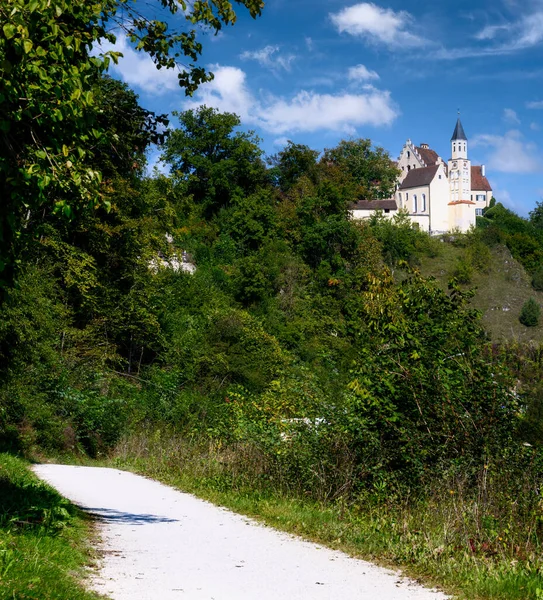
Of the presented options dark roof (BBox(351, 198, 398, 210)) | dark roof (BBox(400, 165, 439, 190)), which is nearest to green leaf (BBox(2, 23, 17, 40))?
dark roof (BBox(351, 198, 398, 210))

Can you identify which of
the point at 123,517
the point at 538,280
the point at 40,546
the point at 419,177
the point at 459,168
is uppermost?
the point at 459,168

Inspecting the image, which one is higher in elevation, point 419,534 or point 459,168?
point 459,168

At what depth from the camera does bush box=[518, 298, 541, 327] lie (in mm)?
80812

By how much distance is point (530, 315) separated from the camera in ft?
265

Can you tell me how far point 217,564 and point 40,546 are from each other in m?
1.64

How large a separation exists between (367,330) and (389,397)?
1962 mm

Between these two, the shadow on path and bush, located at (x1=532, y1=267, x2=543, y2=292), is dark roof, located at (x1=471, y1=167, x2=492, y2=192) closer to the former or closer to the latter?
bush, located at (x1=532, y1=267, x2=543, y2=292)

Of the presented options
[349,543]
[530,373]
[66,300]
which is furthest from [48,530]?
[530,373]

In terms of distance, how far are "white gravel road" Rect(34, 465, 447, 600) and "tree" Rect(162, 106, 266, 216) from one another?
57129mm

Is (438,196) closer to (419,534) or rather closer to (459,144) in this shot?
(459,144)

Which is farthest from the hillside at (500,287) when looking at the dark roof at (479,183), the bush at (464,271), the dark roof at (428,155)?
the dark roof at (479,183)

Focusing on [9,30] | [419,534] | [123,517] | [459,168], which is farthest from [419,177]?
[9,30]

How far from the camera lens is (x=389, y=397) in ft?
38.8

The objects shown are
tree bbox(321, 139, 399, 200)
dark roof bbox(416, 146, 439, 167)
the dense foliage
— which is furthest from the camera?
dark roof bbox(416, 146, 439, 167)
